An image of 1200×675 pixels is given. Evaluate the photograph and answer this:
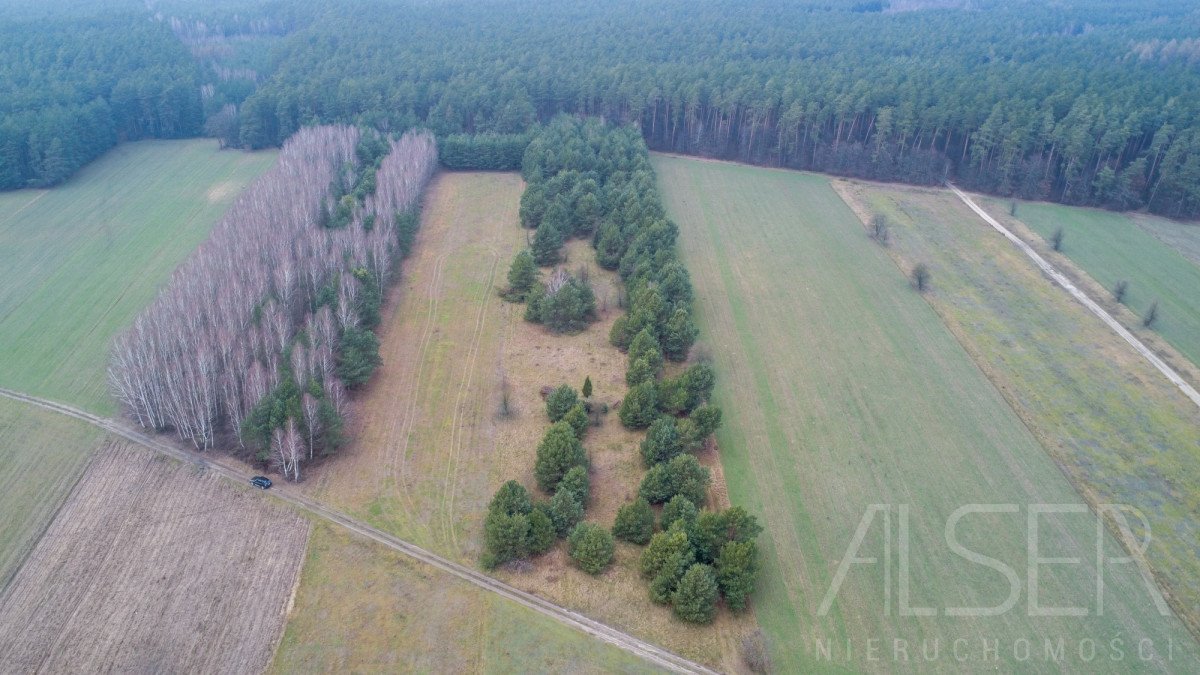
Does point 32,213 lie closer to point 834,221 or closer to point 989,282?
point 834,221

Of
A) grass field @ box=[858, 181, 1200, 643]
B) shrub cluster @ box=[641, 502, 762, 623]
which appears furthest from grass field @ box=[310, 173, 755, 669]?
grass field @ box=[858, 181, 1200, 643]

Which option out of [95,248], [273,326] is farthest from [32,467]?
[95,248]

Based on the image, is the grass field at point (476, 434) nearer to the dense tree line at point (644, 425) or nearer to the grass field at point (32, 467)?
the dense tree line at point (644, 425)

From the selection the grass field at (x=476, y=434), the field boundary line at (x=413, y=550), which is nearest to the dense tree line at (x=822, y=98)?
the grass field at (x=476, y=434)

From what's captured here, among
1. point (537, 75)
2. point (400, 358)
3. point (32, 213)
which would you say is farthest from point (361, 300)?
point (537, 75)

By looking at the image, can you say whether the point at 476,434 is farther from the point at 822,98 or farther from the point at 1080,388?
the point at 822,98

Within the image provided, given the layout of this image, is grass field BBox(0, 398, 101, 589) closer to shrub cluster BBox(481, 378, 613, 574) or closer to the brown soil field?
the brown soil field
